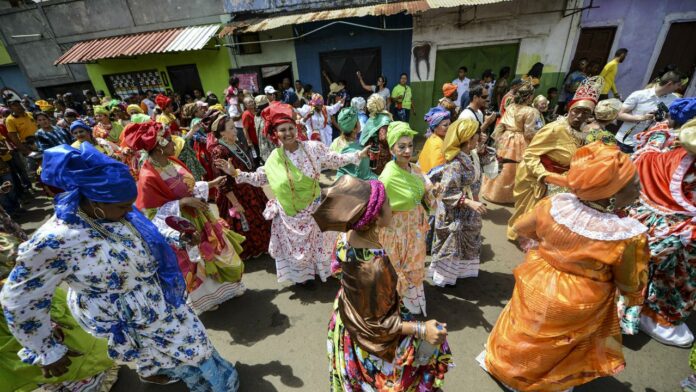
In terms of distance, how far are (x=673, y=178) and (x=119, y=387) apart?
17.6ft

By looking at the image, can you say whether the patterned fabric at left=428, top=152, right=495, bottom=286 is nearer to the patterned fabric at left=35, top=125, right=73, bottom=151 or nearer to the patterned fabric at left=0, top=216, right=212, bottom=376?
the patterned fabric at left=0, top=216, right=212, bottom=376

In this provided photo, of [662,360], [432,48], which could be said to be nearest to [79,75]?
[432,48]

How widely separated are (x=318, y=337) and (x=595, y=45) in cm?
1114

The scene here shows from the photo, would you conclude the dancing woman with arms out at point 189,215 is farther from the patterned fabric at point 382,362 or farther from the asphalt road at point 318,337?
the patterned fabric at point 382,362

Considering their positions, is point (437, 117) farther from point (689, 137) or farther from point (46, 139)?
point (46, 139)

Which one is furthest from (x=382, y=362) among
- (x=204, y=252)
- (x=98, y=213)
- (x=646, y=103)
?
(x=646, y=103)

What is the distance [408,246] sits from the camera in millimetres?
3021

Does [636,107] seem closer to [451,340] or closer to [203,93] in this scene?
[451,340]

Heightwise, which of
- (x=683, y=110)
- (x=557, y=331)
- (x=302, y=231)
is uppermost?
(x=683, y=110)

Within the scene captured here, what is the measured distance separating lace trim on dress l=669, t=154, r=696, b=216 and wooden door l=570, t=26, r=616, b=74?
809 centimetres

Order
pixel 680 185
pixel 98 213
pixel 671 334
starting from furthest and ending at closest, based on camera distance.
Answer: pixel 671 334
pixel 680 185
pixel 98 213

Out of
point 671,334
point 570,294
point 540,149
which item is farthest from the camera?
point 540,149

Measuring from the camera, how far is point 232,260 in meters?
3.57

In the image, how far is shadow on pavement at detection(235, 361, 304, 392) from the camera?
→ 2.77m
